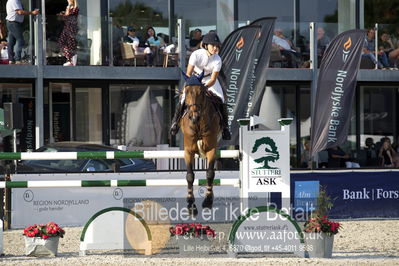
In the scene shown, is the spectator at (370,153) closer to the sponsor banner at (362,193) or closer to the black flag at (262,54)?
the black flag at (262,54)

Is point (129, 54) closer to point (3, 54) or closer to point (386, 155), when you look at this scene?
point (3, 54)

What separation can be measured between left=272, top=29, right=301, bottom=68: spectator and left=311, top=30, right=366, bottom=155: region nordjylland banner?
1736 millimetres

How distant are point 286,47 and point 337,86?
2.38 metres

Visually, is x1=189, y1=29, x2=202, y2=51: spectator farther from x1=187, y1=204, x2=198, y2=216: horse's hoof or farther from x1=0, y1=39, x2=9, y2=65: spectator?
x1=187, y1=204, x2=198, y2=216: horse's hoof

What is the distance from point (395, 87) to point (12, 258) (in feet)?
56.4

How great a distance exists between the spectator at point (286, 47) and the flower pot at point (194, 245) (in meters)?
12.0

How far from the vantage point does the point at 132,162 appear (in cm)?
1831

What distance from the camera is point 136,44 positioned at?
72.7 ft

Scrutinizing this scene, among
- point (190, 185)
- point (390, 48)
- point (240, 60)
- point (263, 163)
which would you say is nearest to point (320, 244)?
point (263, 163)

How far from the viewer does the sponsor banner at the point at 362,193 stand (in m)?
16.8

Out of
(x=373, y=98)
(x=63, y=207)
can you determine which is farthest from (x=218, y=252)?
(x=373, y=98)

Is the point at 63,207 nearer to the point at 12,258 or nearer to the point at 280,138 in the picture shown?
the point at 12,258

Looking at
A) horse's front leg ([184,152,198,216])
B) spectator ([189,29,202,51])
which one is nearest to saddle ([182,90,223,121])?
horse's front leg ([184,152,198,216])

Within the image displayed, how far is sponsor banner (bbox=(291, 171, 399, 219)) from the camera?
1678 centimetres
